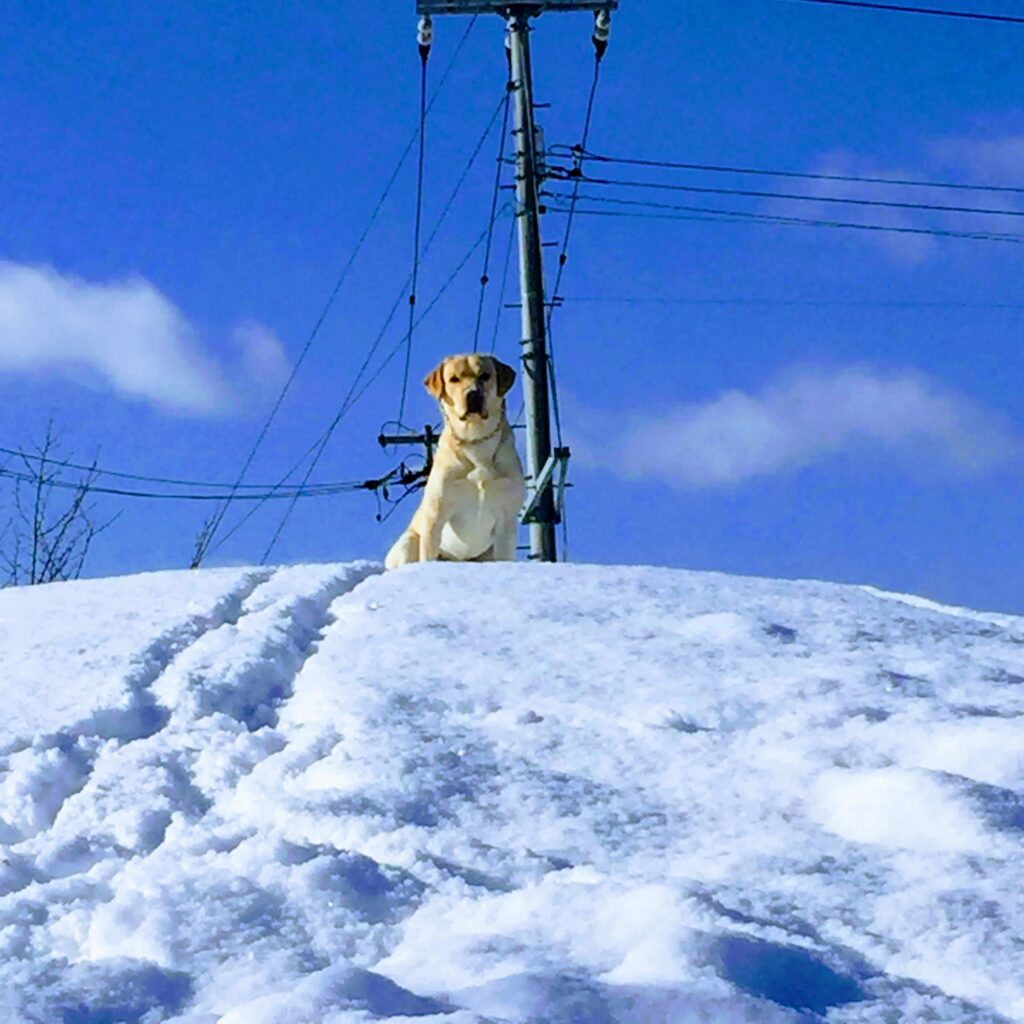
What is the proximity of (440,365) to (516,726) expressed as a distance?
4518mm

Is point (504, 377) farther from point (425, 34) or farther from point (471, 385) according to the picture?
point (425, 34)

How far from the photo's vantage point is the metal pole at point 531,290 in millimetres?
12273

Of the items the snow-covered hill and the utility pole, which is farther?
the utility pole

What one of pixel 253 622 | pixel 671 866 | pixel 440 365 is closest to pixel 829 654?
pixel 671 866

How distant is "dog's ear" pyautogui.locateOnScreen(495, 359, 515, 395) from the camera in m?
7.43

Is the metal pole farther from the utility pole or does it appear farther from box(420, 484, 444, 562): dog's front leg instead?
box(420, 484, 444, 562): dog's front leg

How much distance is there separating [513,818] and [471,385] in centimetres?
475

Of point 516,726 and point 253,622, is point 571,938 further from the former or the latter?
point 253,622

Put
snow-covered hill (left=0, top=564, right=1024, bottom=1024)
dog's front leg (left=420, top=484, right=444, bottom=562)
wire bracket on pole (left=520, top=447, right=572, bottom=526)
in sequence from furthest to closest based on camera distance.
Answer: wire bracket on pole (left=520, top=447, right=572, bottom=526) → dog's front leg (left=420, top=484, right=444, bottom=562) → snow-covered hill (left=0, top=564, right=1024, bottom=1024)

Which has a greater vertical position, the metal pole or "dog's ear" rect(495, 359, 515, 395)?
the metal pole

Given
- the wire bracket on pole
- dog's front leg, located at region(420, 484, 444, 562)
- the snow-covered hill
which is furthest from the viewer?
the wire bracket on pole

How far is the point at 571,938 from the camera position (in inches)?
86.8

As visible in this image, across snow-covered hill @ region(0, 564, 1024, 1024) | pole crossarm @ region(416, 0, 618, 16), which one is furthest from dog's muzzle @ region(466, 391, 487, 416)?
pole crossarm @ region(416, 0, 618, 16)

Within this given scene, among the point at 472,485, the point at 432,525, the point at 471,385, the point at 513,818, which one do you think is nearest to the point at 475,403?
the point at 471,385
